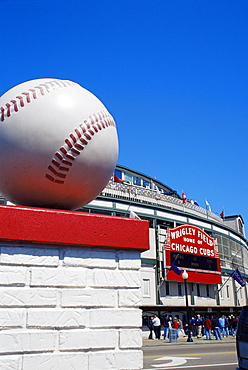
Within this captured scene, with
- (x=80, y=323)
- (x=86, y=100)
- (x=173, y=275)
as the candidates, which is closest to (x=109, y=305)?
(x=80, y=323)

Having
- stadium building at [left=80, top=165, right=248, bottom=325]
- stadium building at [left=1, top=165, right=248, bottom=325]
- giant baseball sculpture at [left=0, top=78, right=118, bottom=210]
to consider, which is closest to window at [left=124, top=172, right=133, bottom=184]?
stadium building at [left=80, top=165, right=248, bottom=325]

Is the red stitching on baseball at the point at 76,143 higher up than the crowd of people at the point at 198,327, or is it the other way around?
the red stitching on baseball at the point at 76,143

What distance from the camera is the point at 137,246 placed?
13.8 ft

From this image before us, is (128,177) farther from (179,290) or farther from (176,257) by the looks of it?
(179,290)

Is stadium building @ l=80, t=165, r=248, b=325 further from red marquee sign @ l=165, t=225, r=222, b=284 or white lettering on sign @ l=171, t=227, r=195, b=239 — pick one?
white lettering on sign @ l=171, t=227, r=195, b=239

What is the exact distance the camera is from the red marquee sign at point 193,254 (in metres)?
32.3

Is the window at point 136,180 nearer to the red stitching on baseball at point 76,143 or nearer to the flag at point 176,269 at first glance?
the flag at point 176,269

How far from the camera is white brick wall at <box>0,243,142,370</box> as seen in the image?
11.7 feet

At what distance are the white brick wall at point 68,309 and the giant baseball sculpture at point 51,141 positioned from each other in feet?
2.67

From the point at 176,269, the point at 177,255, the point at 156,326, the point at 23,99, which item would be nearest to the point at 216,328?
the point at 156,326

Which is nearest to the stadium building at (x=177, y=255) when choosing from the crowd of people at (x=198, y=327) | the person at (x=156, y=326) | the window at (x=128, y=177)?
the crowd of people at (x=198, y=327)

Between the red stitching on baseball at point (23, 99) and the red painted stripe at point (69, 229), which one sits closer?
the red painted stripe at point (69, 229)

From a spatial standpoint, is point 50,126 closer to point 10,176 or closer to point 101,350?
point 10,176

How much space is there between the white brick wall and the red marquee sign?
2796 centimetres
